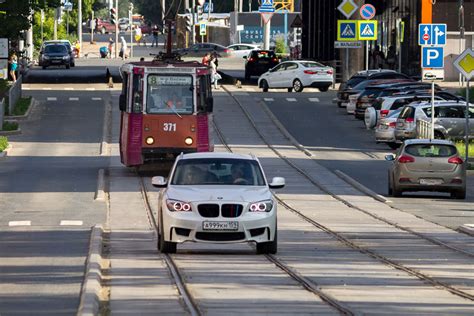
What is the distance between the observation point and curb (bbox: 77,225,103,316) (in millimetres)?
14945

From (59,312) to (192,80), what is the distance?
76.9 ft

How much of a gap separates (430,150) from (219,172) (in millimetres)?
14121

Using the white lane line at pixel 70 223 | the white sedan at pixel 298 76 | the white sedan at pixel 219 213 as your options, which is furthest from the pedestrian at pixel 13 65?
the white sedan at pixel 219 213

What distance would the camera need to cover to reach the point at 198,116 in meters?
38.8

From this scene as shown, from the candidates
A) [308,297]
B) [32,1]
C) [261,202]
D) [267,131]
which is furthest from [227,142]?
[308,297]

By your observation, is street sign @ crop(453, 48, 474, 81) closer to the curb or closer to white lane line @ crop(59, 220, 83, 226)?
white lane line @ crop(59, 220, 83, 226)

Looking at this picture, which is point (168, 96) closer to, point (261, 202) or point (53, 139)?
point (53, 139)

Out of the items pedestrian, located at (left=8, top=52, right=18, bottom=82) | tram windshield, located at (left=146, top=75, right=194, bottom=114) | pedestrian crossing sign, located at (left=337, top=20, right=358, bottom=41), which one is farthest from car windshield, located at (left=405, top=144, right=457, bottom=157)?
pedestrian, located at (left=8, top=52, right=18, bottom=82)

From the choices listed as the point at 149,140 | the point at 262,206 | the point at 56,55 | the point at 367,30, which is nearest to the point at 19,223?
the point at 262,206

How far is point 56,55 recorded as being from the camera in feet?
295

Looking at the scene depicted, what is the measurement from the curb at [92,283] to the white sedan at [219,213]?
1210mm

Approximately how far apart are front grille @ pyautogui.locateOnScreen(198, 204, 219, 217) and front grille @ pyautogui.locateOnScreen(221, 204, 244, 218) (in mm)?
101

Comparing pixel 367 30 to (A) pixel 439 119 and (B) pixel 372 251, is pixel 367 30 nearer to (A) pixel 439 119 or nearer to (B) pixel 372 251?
(A) pixel 439 119

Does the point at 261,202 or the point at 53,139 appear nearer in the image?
the point at 261,202
